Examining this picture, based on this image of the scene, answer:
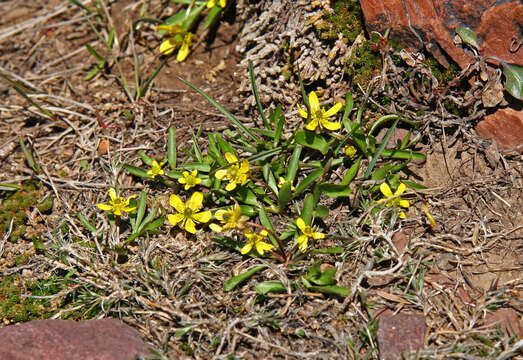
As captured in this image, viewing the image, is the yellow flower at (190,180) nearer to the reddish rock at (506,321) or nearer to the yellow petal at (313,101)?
the yellow petal at (313,101)

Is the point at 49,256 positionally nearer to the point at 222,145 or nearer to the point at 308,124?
the point at 222,145

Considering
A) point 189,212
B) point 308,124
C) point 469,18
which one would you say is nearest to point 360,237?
point 308,124

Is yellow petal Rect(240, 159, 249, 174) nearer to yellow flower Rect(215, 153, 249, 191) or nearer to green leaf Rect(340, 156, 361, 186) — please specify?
yellow flower Rect(215, 153, 249, 191)

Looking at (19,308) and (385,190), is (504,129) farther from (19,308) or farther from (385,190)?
(19,308)

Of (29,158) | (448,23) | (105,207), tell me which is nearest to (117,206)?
(105,207)

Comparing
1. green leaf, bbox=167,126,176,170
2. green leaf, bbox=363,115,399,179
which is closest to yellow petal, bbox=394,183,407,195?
green leaf, bbox=363,115,399,179

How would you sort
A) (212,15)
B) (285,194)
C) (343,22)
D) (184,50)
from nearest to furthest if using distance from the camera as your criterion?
(285,194) → (343,22) → (212,15) → (184,50)

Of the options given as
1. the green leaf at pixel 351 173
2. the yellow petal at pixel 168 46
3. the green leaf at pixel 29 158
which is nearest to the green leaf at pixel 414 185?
the green leaf at pixel 351 173
